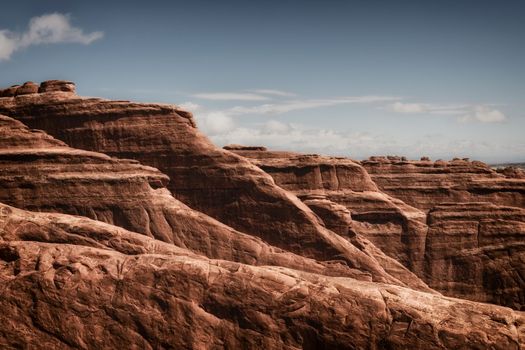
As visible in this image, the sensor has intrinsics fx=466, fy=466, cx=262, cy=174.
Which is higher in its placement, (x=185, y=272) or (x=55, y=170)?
(x=55, y=170)

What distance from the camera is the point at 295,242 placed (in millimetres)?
44438

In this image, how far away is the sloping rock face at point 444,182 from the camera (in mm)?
58250

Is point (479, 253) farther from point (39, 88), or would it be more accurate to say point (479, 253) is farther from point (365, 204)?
point (39, 88)

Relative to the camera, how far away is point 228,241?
1619 inches

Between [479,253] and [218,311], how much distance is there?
38382mm

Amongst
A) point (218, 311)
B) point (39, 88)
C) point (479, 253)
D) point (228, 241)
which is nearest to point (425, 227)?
point (479, 253)

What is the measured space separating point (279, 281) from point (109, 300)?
369 inches

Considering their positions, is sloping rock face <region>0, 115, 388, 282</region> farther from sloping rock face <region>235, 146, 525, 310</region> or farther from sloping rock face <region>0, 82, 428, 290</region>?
sloping rock face <region>235, 146, 525, 310</region>

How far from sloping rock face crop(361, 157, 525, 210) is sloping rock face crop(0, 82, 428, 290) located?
18.3m

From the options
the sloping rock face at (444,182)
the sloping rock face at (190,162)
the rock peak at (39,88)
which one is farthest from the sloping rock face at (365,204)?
the rock peak at (39,88)

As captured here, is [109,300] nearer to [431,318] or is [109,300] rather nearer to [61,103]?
[431,318]

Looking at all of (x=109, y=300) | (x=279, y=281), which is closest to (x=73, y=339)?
(x=109, y=300)

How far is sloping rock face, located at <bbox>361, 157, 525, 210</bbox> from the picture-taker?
5825cm

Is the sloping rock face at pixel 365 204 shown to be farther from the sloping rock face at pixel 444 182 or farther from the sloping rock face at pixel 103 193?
the sloping rock face at pixel 103 193
